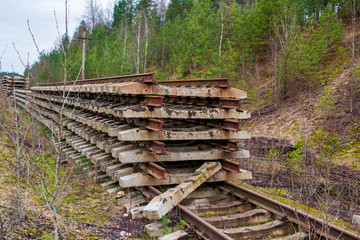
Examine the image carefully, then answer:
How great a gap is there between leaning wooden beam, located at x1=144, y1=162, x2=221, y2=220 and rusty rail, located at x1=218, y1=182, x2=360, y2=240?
0.56 m

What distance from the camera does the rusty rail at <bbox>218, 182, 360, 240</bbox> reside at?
129 inches

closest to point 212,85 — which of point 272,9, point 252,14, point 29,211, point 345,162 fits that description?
point 29,211

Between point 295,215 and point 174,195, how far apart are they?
1.68 meters

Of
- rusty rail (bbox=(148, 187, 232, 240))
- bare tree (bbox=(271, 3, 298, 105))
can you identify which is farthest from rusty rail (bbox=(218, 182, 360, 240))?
bare tree (bbox=(271, 3, 298, 105))

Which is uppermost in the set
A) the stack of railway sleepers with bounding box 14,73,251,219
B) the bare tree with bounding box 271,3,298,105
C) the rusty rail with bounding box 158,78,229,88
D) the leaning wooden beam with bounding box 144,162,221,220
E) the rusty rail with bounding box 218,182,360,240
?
the bare tree with bounding box 271,3,298,105

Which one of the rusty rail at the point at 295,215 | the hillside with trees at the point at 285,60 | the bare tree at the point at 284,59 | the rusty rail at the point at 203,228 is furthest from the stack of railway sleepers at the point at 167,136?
the bare tree at the point at 284,59

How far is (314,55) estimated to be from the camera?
15977 mm

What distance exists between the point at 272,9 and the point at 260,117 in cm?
912

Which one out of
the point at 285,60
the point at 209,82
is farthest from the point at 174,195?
the point at 285,60

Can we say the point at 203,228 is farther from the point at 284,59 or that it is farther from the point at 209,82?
the point at 284,59

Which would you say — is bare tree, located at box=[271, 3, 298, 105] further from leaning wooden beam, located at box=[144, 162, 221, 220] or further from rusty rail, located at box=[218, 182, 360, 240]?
leaning wooden beam, located at box=[144, 162, 221, 220]

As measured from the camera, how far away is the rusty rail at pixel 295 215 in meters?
3.28

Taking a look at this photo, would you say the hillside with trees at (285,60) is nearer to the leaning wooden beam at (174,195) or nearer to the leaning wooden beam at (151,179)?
the leaning wooden beam at (151,179)

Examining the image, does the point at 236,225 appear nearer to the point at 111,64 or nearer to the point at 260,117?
the point at 260,117
